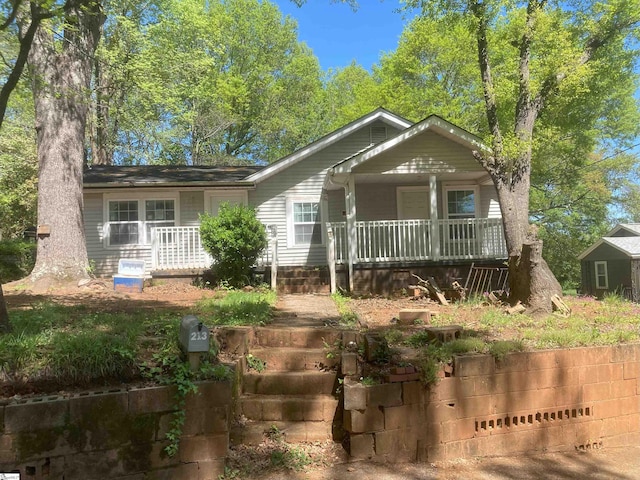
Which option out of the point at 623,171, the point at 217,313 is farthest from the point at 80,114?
the point at 623,171

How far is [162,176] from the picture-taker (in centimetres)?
1342

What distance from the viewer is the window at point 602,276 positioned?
2197 centimetres

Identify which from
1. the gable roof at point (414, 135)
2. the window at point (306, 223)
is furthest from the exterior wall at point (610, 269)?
the window at point (306, 223)

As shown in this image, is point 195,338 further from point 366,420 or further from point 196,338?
point 366,420

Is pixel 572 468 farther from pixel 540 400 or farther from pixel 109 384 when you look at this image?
pixel 109 384

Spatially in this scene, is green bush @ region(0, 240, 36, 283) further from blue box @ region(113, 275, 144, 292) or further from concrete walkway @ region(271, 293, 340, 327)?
concrete walkway @ region(271, 293, 340, 327)

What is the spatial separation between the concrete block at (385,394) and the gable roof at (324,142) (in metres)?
9.36

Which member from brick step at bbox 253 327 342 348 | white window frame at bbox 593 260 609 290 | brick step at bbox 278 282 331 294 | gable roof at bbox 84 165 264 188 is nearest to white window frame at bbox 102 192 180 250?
gable roof at bbox 84 165 264 188

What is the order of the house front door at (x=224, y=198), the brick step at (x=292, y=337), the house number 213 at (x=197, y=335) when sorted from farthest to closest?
1. the house front door at (x=224, y=198)
2. the brick step at (x=292, y=337)
3. the house number 213 at (x=197, y=335)

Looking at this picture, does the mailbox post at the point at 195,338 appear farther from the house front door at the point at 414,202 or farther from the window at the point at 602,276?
the window at the point at 602,276

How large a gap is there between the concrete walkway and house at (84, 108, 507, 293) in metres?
1.56

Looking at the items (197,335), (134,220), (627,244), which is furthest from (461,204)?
(627,244)

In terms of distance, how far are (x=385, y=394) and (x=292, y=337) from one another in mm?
1551

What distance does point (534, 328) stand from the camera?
241 inches
